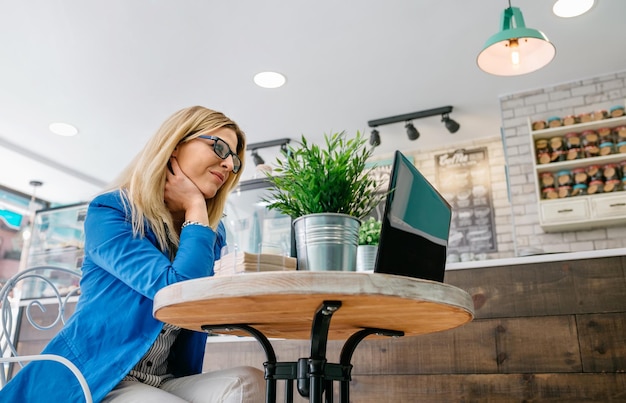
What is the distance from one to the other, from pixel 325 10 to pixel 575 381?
273cm

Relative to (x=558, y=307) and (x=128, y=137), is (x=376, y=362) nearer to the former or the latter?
(x=558, y=307)

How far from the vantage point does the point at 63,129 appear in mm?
5215

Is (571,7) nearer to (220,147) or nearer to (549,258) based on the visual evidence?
(549,258)

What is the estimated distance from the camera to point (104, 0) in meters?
3.47

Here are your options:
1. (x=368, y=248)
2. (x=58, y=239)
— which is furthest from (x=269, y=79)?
(x=368, y=248)

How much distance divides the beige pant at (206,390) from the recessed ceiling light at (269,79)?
345 centimetres

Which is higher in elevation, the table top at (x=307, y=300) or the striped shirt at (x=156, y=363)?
the table top at (x=307, y=300)

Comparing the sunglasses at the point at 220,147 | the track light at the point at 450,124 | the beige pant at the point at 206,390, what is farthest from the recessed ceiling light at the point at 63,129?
the beige pant at the point at 206,390

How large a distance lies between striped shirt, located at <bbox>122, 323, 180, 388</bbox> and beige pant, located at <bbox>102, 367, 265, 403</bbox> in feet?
0.16

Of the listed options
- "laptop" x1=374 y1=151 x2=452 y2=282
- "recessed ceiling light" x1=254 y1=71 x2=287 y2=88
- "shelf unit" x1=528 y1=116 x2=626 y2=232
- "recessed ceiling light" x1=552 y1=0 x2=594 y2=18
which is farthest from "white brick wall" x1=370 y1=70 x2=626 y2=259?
"laptop" x1=374 y1=151 x2=452 y2=282

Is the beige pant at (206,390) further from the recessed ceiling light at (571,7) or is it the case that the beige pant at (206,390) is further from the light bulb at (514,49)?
the recessed ceiling light at (571,7)

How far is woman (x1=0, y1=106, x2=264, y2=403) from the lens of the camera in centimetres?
103

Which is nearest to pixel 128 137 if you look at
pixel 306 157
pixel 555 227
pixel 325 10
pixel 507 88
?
pixel 325 10

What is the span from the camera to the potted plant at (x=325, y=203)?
94 cm
